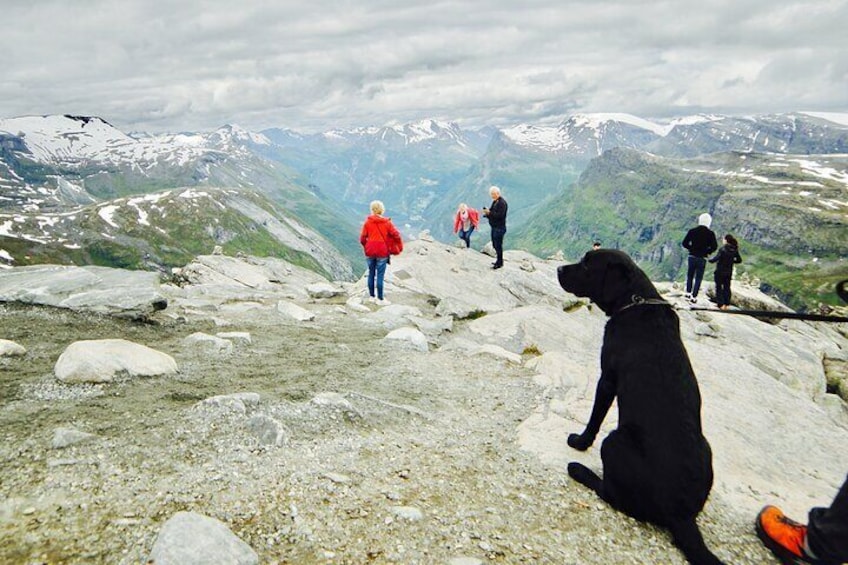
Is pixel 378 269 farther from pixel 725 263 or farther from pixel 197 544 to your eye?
pixel 725 263

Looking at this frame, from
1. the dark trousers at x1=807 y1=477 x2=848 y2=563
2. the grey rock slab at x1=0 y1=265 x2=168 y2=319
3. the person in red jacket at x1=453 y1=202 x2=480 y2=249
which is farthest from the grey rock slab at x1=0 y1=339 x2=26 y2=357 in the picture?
the person in red jacket at x1=453 y1=202 x2=480 y2=249

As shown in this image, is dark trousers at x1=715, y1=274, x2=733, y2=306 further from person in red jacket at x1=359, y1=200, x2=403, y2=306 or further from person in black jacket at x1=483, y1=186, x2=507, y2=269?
person in red jacket at x1=359, y1=200, x2=403, y2=306

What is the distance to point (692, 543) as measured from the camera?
16.9 feet

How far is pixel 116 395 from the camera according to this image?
23.2 feet

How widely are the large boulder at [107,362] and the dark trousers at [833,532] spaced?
937 centimetres

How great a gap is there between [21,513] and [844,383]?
87.3ft

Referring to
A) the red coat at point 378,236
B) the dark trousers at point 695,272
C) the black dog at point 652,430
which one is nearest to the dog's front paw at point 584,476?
the black dog at point 652,430

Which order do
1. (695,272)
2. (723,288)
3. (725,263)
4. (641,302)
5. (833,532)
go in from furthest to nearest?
(723,288) < (695,272) < (725,263) < (641,302) < (833,532)

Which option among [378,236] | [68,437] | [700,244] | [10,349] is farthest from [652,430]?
[700,244]

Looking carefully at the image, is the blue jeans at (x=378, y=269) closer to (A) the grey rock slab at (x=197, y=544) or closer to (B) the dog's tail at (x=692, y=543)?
(B) the dog's tail at (x=692, y=543)

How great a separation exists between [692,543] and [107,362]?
8612 mm

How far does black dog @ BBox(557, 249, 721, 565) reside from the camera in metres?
5.29

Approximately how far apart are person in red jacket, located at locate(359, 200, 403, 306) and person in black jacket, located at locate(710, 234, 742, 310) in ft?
48.7

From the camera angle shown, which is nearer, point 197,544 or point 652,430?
point 197,544
